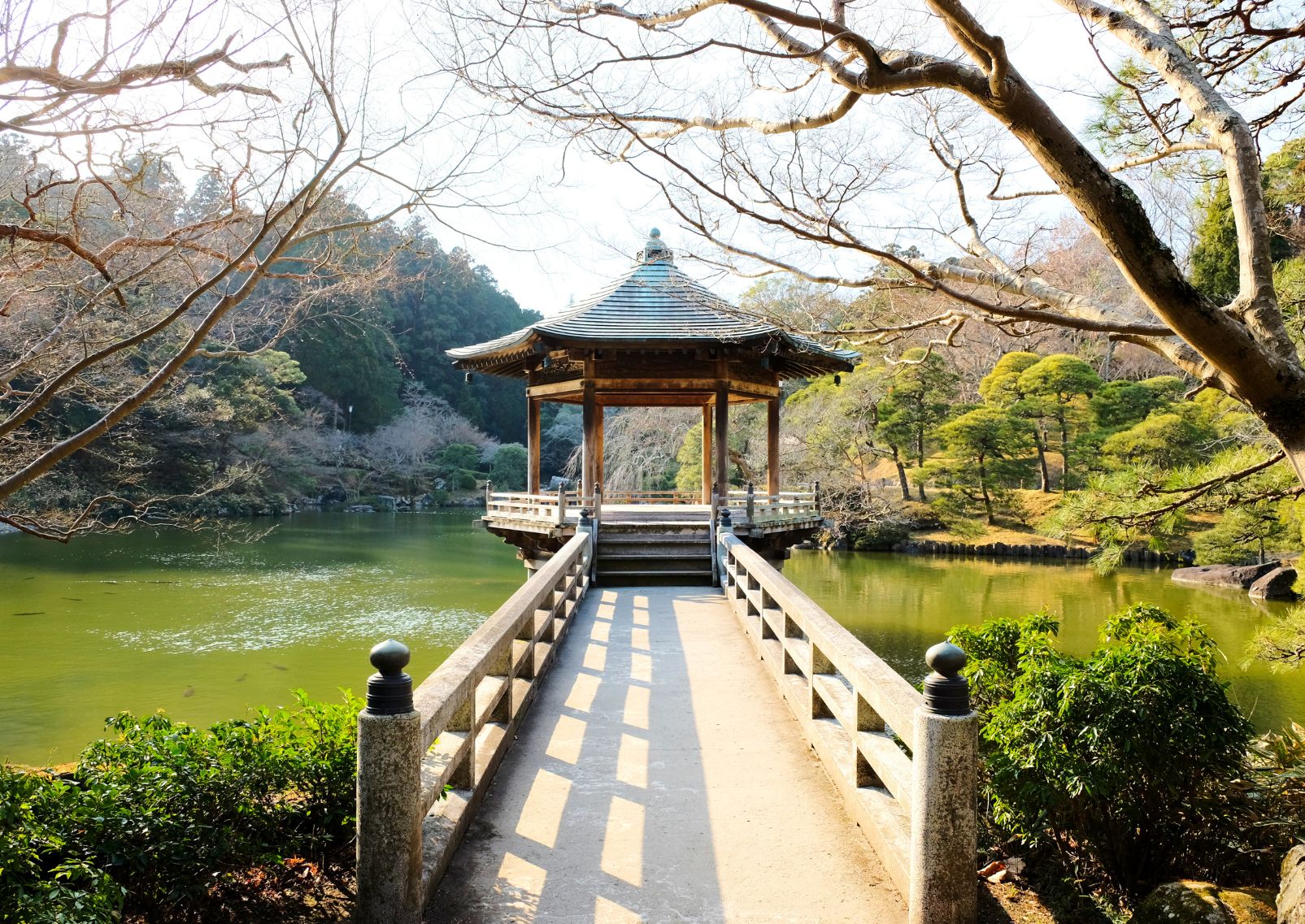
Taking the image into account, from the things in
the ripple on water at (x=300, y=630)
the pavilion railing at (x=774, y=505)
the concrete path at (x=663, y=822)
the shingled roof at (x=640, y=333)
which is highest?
the shingled roof at (x=640, y=333)

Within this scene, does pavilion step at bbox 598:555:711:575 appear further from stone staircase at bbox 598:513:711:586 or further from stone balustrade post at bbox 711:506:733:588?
stone balustrade post at bbox 711:506:733:588

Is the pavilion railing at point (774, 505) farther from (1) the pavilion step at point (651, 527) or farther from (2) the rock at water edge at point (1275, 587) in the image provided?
(2) the rock at water edge at point (1275, 587)

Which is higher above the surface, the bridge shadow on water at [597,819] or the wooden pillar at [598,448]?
the wooden pillar at [598,448]

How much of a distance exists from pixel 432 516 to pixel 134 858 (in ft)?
111

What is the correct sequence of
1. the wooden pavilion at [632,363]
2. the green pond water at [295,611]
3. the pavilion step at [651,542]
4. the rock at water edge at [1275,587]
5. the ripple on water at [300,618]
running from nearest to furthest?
the green pond water at [295,611], the pavilion step at [651,542], the wooden pavilion at [632,363], the ripple on water at [300,618], the rock at water edge at [1275,587]

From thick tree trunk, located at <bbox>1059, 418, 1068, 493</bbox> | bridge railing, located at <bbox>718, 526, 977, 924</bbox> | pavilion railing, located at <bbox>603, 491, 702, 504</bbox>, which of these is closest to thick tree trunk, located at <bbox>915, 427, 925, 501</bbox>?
thick tree trunk, located at <bbox>1059, 418, 1068, 493</bbox>

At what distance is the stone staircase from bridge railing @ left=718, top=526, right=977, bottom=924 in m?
4.72

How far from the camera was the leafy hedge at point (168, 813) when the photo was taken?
2.07 meters

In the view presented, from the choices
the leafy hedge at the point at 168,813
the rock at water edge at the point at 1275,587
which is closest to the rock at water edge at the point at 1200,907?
the leafy hedge at the point at 168,813

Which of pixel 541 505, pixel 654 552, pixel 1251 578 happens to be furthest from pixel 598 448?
pixel 1251 578

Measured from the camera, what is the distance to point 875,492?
23516 millimetres

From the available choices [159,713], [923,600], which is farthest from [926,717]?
[923,600]

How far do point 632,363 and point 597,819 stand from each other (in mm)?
8675

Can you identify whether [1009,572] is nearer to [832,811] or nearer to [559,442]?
[832,811]
